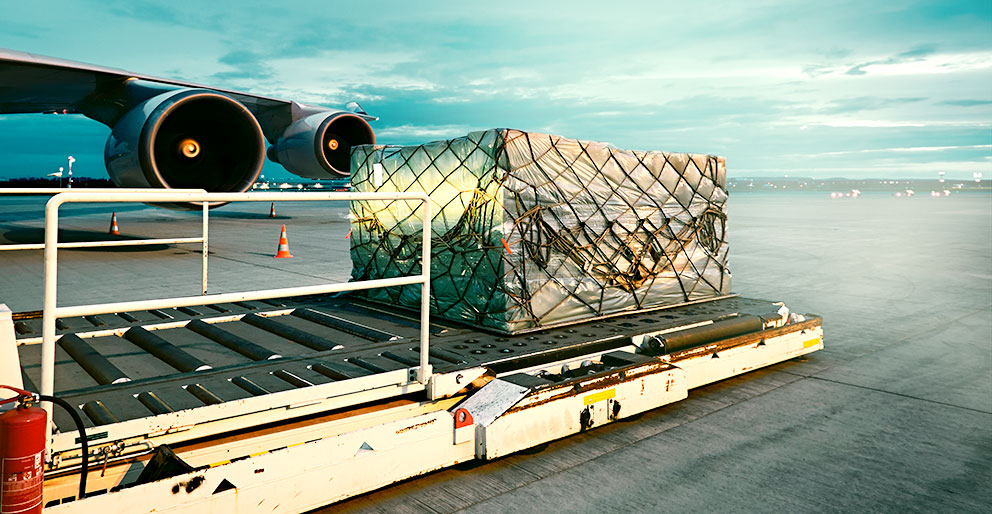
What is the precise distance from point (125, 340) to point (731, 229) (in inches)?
858

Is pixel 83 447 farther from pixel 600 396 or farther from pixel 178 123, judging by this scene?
pixel 178 123

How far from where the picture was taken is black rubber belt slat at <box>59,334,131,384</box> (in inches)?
157

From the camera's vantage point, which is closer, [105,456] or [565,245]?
[105,456]

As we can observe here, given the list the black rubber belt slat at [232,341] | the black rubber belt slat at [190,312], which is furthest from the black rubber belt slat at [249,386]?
the black rubber belt slat at [190,312]

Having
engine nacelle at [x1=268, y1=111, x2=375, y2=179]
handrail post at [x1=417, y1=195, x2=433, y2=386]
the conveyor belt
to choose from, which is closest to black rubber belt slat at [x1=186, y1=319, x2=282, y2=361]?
the conveyor belt

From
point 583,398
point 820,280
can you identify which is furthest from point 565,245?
point 820,280

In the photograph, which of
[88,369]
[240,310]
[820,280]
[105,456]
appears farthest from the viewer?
[820,280]

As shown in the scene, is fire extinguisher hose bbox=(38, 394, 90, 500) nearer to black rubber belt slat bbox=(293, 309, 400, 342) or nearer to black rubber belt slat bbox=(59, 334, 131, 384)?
black rubber belt slat bbox=(59, 334, 131, 384)

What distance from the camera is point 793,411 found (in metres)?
4.98

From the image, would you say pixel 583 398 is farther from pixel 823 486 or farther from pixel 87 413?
pixel 87 413

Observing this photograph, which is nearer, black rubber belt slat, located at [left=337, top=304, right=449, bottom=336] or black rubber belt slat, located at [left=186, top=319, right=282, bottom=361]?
black rubber belt slat, located at [left=186, top=319, right=282, bottom=361]

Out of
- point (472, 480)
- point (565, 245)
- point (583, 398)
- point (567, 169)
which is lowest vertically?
point (472, 480)

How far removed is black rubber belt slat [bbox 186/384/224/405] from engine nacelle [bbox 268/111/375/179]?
11.6 metres

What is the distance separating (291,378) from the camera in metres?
3.92
